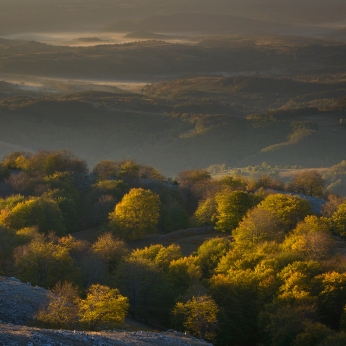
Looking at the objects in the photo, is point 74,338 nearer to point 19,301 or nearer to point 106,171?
point 19,301

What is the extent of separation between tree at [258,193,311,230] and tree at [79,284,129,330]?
1198 inches

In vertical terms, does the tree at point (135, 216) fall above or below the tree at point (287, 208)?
below

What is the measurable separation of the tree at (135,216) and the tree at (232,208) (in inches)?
285

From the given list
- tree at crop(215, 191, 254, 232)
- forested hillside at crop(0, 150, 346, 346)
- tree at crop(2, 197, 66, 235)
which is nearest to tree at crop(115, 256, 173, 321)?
forested hillside at crop(0, 150, 346, 346)

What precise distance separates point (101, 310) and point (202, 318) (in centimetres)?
877

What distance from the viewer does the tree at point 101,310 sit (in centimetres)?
3725

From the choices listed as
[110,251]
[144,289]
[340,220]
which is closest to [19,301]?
[144,289]

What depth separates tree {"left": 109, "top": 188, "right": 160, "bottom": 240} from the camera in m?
71.8

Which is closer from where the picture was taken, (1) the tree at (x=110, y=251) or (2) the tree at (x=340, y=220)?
(1) the tree at (x=110, y=251)

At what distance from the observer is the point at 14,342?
27.1 metres

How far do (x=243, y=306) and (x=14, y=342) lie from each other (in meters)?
25.3

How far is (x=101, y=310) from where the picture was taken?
37781 millimetres

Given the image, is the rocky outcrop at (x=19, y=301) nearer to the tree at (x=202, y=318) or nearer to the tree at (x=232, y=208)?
the tree at (x=202, y=318)

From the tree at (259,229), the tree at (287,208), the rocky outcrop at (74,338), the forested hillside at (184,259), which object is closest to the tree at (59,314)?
the forested hillside at (184,259)
